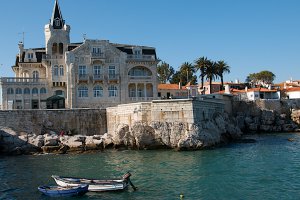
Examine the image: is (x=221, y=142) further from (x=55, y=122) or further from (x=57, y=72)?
(x=57, y=72)

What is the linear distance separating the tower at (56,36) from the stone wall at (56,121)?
14.3 m

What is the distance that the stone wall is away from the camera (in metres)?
43.0

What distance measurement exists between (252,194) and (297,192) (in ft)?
8.59

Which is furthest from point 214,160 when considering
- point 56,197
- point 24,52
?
point 24,52

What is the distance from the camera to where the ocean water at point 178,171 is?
20.8 metres

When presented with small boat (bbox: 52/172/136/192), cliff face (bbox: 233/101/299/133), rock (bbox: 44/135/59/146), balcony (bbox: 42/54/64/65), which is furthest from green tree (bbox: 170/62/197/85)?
small boat (bbox: 52/172/136/192)

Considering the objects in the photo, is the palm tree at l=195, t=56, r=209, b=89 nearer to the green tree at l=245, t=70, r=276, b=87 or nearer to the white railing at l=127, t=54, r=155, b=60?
the white railing at l=127, t=54, r=155, b=60

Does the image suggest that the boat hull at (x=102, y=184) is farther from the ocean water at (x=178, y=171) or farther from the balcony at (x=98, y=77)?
the balcony at (x=98, y=77)

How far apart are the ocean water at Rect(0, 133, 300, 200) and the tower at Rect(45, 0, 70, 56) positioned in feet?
79.5

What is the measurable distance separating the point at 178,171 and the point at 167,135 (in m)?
11.5

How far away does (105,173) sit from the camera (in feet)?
86.9

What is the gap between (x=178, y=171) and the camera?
26359mm

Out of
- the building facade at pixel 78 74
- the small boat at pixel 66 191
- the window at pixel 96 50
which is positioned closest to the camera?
the small boat at pixel 66 191

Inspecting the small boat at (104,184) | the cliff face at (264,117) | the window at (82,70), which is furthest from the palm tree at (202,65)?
the small boat at (104,184)
